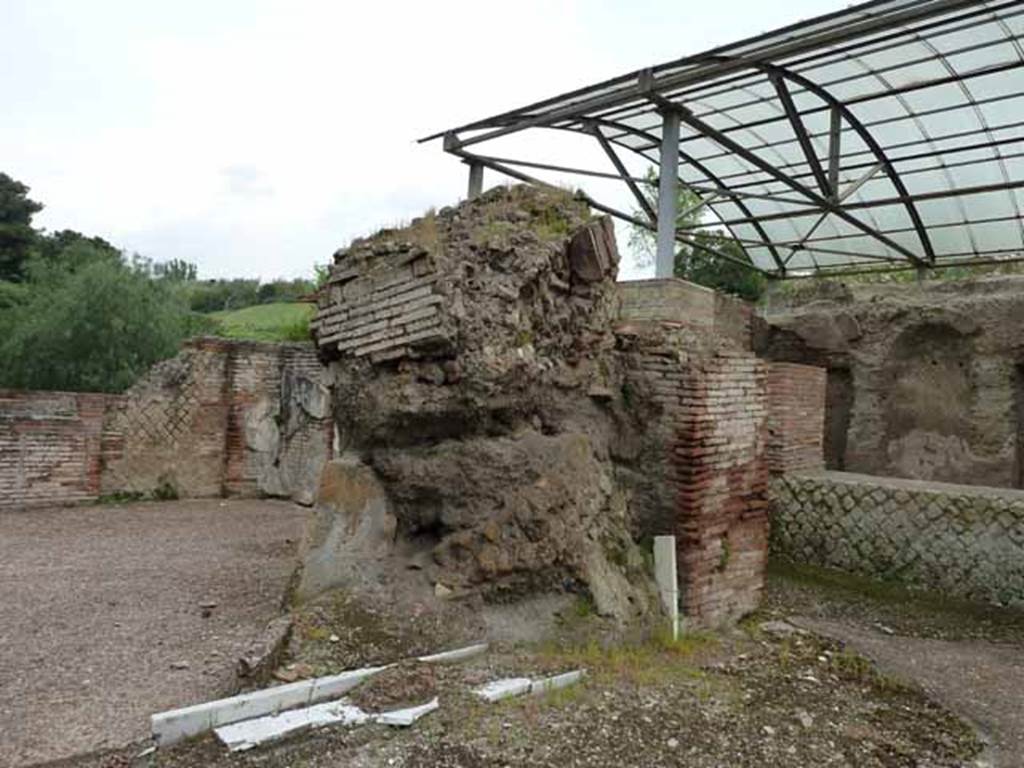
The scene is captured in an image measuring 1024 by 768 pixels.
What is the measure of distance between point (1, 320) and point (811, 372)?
625 inches

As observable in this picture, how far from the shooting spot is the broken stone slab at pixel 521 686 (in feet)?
10.8

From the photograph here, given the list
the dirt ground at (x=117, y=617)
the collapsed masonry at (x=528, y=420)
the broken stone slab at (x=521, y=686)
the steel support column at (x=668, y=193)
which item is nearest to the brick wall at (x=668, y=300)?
the steel support column at (x=668, y=193)

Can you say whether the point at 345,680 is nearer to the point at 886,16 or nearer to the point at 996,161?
the point at 886,16

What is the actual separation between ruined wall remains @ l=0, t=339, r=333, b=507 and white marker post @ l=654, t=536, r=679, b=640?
637 centimetres

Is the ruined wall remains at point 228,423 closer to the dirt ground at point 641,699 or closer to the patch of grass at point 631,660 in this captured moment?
the dirt ground at point 641,699

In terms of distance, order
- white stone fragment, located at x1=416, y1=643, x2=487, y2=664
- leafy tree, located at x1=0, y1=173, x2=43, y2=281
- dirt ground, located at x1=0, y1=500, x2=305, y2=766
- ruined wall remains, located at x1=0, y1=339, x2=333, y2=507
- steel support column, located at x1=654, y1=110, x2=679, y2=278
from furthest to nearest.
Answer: leafy tree, located at x1=0, y1=173, x2=43, y2=281, ruined wall remains, located at x1=0, y1=339, x2=333, y2=507, steel support column, located at x1=654, y1=110, x2=679, y2=278, white stone fragment, located at x1=416, y1=643, x2=487, y2=664, dirt ground, located at x1=0, y1=500, x2=305, y2=766

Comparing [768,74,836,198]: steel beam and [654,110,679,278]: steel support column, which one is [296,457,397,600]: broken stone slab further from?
[768,74,836,198]: steel beam

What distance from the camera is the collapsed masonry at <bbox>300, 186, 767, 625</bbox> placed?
164 inches

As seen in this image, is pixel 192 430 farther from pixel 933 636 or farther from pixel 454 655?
pixel 933 636

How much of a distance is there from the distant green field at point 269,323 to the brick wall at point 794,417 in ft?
37.0

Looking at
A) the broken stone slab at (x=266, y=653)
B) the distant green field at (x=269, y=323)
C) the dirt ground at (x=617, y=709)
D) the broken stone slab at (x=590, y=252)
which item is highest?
the distant green field at (x=269, y=323)

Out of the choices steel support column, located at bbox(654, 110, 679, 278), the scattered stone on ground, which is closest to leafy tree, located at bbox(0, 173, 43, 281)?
steel support column, located at bbox(654, 110, 679, 278)

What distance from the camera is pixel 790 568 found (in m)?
6.68

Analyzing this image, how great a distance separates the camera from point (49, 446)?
9.07 metres
